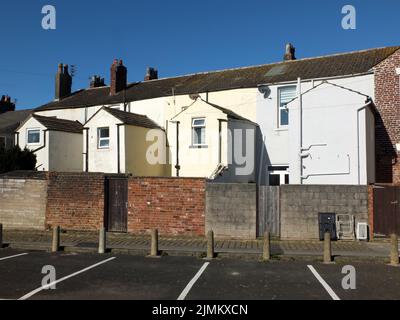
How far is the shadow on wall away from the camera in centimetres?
1930

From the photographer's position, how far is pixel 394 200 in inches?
548

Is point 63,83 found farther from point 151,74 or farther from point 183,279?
point 183,279

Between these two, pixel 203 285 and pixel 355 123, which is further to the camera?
pixel 355 123

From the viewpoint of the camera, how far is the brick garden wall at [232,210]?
14.7 meters

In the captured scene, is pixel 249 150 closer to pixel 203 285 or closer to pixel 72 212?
pixel 72 212

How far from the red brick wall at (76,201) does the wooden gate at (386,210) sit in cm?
964

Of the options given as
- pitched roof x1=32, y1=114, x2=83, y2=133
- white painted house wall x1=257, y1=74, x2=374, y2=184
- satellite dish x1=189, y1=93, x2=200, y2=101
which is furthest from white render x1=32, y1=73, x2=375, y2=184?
pitched roof x1=32, y1=114, x2=83, y2=133

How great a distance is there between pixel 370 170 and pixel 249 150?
622 cm

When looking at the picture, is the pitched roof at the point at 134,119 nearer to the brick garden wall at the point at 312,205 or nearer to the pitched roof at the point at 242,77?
the pitched roof at the point at 242,77

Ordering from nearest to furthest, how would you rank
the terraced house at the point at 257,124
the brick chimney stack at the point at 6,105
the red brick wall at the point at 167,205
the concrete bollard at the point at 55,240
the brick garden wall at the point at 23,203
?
the concrete bollard at the point at 55,240 < the red brick wall at the point at 167,205 < the brick garden wall at the point at 23,203 < the terraced house at the point at 257,124 < the brick chimney stack at the point at 6,105

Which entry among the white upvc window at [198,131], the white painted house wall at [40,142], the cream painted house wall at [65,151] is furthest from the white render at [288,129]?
the white painted house wall at [40,142]
